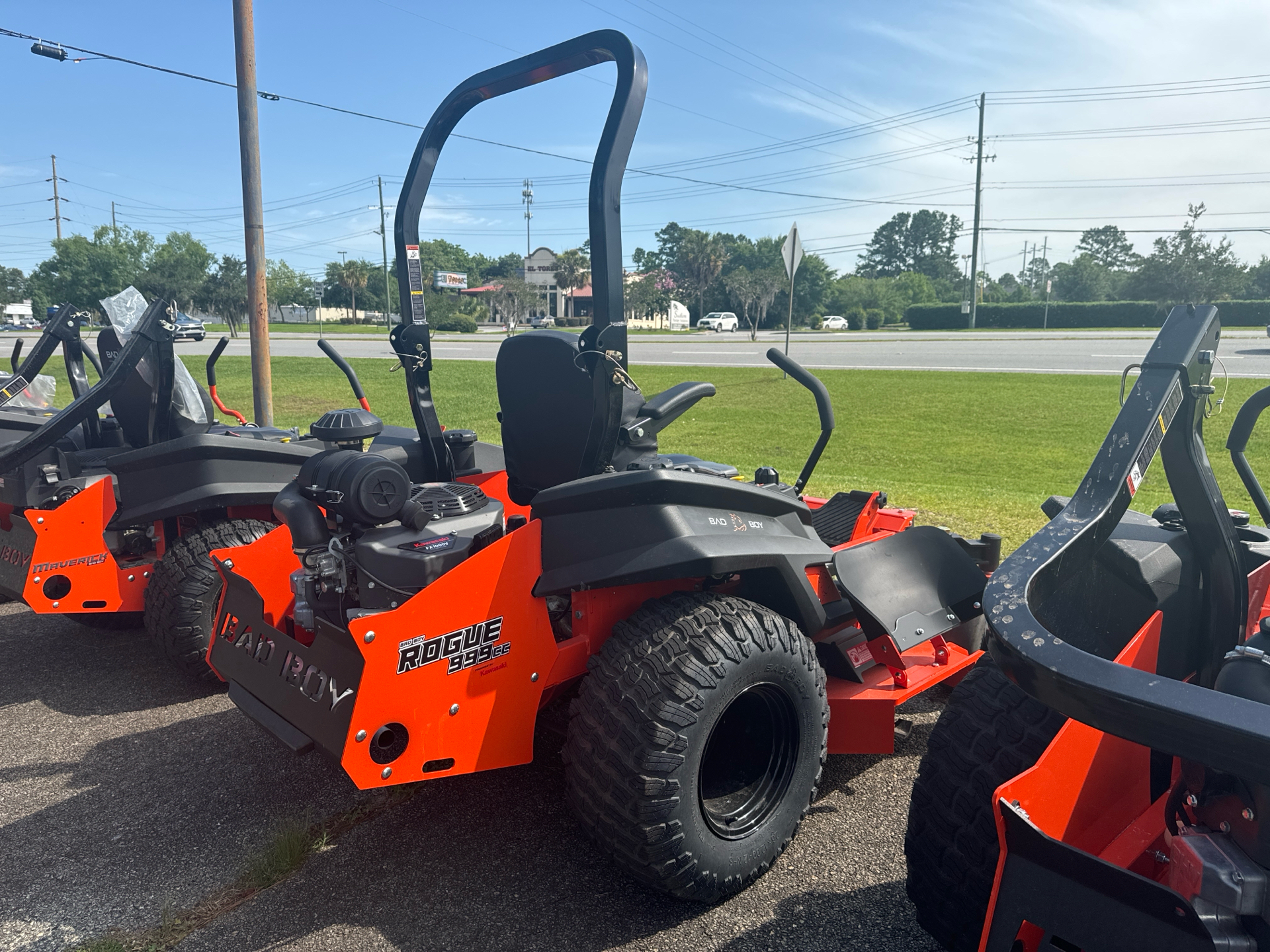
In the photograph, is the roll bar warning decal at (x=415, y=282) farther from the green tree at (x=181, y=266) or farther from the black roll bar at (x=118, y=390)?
the green tree at (x=181, y=266)

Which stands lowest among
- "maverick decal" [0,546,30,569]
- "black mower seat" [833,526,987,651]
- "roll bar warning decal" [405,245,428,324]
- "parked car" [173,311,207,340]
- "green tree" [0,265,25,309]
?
"maverick decal" [0,546,30,569]

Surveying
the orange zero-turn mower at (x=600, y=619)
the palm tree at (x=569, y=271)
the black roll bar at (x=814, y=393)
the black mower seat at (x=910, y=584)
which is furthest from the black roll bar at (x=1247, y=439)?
the palm tree at (x=569, y=271)

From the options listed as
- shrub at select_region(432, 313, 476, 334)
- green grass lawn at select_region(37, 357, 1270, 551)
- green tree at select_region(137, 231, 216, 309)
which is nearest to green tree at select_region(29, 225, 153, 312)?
green tree at select_region(137, 231, 216, 309)

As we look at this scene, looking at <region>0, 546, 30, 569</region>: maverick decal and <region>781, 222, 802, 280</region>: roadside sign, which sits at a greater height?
<region>781, 222, 802, 280</region>: roadside sign

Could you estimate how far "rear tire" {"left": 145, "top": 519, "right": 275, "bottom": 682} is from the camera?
3.94m

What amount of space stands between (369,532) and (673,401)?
1088 millimetres

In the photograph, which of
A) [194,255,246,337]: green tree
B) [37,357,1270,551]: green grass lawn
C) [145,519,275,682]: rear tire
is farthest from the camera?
[194,255,246,337]: green tree

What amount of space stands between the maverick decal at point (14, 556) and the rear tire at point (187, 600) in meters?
0.59

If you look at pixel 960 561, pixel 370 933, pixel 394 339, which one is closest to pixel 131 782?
pixel 370 933

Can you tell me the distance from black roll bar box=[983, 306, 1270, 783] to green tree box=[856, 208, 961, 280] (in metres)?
121

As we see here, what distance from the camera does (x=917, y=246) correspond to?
118 metres

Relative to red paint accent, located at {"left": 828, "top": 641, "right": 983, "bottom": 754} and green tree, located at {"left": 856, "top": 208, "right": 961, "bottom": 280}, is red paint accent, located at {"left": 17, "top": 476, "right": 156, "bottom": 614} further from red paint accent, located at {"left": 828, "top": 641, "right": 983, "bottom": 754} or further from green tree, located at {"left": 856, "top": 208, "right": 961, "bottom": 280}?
green tree, located at {"left": 856, "top": 208, "right": 961, "bottom": 280}

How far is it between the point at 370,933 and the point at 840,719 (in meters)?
1.60

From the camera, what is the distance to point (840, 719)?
2.97m
